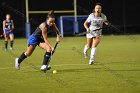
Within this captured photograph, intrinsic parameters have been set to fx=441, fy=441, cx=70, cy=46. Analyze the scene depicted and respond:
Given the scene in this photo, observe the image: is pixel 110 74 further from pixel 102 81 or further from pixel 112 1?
pixel 112 1

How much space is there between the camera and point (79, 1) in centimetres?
3619

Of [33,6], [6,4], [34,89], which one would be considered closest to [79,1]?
[33,6]

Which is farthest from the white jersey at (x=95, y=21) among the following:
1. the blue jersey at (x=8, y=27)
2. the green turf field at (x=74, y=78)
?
the blue jersey at (x=8, y=27)

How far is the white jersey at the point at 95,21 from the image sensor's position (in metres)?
15.2

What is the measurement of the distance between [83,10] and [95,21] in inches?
820

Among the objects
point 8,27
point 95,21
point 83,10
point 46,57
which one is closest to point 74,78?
point 46,57

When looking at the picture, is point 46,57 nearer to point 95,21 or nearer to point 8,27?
point 95,21

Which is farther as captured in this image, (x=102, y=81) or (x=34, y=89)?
(x=102, y=81)

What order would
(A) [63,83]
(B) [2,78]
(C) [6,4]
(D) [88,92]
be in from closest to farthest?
(D) [88,92] → (A) [63,83] → (B) [2,78] → (C) [6,4]

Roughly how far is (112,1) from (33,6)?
21.3 ft

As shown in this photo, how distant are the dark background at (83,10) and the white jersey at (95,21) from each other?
63.7 feet

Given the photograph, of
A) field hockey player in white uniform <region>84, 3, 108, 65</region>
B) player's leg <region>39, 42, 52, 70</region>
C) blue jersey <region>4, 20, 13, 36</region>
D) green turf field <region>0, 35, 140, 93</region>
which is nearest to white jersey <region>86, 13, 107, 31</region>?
field hockey player in white uniform <region>84, 3, 108, 65</region>

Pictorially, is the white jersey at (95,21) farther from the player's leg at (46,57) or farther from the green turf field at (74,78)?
the player's leg at (46,57)

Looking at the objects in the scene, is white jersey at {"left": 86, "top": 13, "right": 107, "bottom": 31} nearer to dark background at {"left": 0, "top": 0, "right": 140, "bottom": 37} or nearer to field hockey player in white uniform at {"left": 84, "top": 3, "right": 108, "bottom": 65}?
field hockey player in white uniform at {"left": 84, "top": 3, "right": 108, "bottom": 65}
